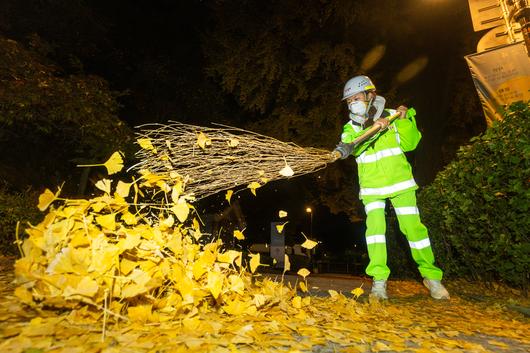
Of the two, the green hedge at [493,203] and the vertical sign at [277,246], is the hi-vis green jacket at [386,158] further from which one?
the vertical sign at [277,246]

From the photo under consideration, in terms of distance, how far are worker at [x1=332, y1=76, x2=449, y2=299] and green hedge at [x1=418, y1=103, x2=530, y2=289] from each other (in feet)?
2.67

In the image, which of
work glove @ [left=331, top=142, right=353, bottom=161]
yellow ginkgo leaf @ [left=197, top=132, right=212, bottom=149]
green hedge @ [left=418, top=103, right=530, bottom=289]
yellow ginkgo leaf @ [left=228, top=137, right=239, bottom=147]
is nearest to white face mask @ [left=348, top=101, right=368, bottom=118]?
A: work glove @ [left=331, top=142, right=353, bottom=161]

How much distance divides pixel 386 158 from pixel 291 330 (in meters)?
2.53

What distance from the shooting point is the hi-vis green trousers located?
394cm

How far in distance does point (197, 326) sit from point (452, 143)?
1370cm

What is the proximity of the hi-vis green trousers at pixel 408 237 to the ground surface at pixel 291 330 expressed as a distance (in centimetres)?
50

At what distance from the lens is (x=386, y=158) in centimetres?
413

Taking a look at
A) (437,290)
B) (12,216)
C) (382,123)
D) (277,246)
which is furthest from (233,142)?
(277,246)

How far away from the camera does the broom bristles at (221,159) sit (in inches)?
143

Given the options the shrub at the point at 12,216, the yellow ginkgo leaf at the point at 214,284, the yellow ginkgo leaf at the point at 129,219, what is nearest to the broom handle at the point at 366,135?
the yellow ginkgo leaf at the point at 214,284

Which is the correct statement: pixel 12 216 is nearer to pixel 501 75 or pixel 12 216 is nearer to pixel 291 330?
pixel 291 330

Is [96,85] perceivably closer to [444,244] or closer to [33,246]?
[33,246]

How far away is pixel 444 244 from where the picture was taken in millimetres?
5484

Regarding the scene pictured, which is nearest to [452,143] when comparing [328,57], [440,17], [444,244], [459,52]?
[459,52]
